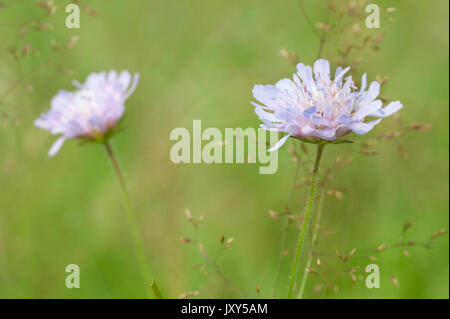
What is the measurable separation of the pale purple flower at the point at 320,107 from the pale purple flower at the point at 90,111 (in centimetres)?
57

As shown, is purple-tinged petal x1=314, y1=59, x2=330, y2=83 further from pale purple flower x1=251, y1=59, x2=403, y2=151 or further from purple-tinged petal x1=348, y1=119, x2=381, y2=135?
purple-tinged petal x1=348, y1=119, x2=381, y2=135

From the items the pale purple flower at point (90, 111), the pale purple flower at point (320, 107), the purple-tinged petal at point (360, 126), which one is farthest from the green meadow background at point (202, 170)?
the purple-tinged petal at point (360, 126)

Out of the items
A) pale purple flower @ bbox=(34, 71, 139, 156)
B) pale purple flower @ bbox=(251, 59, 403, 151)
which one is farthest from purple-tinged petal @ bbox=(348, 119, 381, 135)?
pale purple flower @ bbox=(34, 71, 139, 156)

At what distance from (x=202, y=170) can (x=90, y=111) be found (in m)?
1.31

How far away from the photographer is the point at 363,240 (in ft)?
9.52

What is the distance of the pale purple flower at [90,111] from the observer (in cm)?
217

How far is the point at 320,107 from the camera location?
179cm

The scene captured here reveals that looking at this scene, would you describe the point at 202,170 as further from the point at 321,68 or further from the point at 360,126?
the point at 360,126

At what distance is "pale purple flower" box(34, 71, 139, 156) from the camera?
7.13ft

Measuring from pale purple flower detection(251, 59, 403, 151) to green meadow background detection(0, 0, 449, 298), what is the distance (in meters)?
0.57

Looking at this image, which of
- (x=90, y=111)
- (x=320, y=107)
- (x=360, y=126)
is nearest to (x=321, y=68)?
(x=320, y=107)

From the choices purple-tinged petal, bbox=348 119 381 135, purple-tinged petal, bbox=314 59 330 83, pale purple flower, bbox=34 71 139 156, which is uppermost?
pale purple flower, bbox=34 71 139 156
